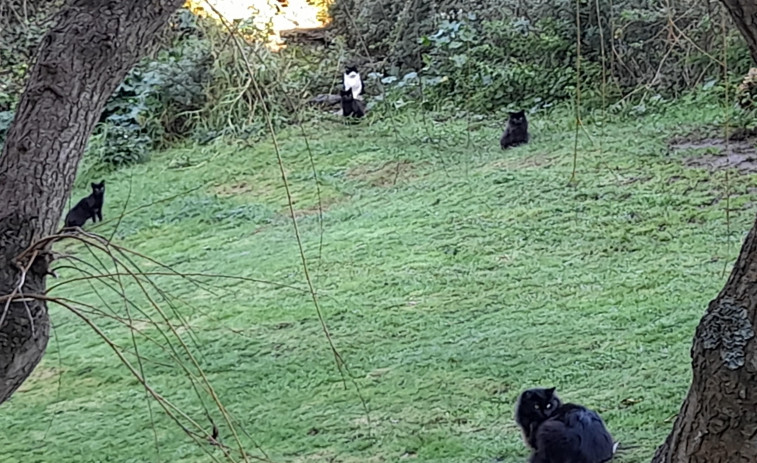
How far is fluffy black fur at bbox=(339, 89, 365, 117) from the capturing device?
8234mm

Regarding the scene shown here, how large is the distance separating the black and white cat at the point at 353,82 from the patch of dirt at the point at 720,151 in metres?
3.17

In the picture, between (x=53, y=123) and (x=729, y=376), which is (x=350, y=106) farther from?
(x=729, y=376)

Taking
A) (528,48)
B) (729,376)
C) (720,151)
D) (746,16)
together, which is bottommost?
(720,151)

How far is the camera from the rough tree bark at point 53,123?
67.2 inches

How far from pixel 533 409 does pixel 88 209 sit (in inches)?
187

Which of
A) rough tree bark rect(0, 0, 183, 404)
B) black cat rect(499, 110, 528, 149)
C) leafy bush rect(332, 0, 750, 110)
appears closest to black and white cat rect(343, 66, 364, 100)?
leafy bush rect(332, 0, 750, 110)

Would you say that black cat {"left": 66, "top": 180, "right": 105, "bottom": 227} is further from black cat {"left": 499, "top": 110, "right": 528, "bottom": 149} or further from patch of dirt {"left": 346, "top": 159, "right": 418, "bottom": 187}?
black cat {"left": 499, "top": 110, "right": 528, "bottom": 149}

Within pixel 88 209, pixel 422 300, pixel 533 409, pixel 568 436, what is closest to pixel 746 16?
pixel 568 436

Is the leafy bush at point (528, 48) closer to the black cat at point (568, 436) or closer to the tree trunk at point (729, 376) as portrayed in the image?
the black cat at point (568, 436)

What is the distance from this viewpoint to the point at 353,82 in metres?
8.47

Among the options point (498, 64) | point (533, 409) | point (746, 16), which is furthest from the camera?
point (498, 64)

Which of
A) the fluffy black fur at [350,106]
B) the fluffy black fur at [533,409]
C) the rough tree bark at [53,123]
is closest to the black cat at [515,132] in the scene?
the fluffy black fur at [350,106]

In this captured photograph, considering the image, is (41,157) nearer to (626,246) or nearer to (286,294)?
(286,294)

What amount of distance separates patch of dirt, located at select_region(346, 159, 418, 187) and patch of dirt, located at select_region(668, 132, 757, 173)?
1787mm
